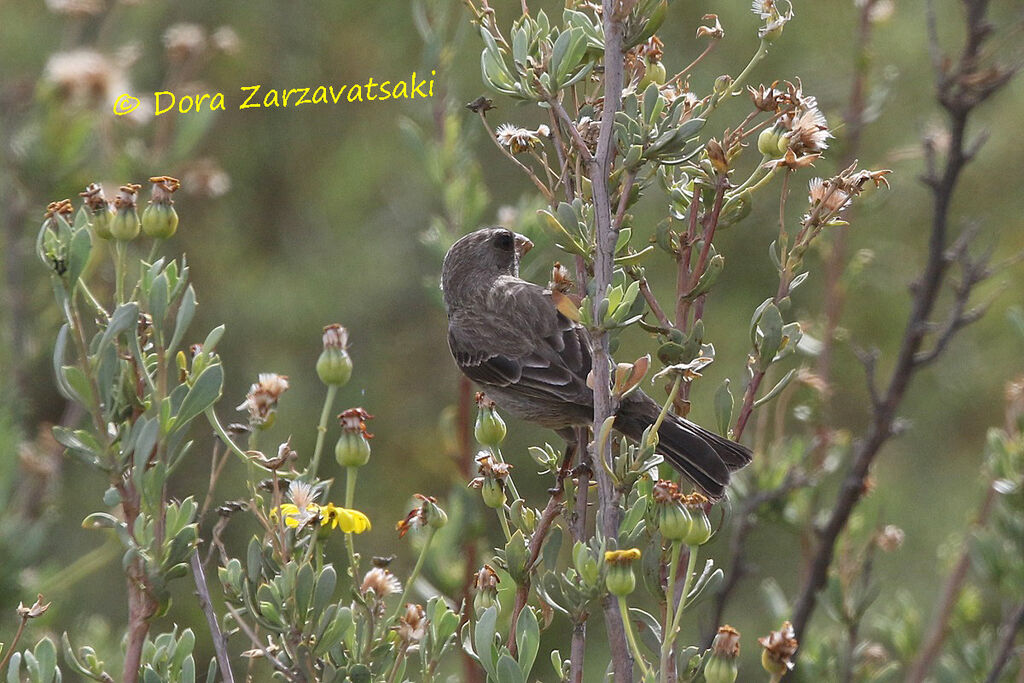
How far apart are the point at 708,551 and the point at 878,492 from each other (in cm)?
389

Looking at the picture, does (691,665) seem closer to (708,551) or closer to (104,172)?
Answer: (104,172)

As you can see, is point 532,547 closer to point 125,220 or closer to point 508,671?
point 508,671

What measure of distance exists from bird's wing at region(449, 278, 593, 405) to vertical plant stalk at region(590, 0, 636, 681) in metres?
1.24

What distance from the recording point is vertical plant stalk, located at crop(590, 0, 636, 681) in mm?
1774

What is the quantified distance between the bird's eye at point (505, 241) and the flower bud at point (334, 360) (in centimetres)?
134

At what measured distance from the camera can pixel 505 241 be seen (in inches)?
143

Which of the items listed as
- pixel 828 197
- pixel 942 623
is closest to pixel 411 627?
pixel 828 197

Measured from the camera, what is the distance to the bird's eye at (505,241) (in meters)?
3.58

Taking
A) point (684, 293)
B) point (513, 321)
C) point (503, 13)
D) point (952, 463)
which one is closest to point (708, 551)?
point (952, 463)

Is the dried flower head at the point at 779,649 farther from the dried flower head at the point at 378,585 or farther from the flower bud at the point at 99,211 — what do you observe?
the flower bud at the point at 99,211

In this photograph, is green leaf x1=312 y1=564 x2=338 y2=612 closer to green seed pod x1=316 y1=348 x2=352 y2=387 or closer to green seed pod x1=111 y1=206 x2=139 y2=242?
green seed pod x1=316 y1=348 x2=352 y2=387

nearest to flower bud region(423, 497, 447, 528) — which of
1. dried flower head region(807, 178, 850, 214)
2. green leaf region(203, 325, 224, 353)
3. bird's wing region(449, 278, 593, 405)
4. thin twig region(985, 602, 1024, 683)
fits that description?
green leaf region(203, 325, 224, 353)

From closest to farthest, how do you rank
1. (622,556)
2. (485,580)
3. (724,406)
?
(622,556) < (485,580) < (724,406)

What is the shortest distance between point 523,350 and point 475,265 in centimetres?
46
